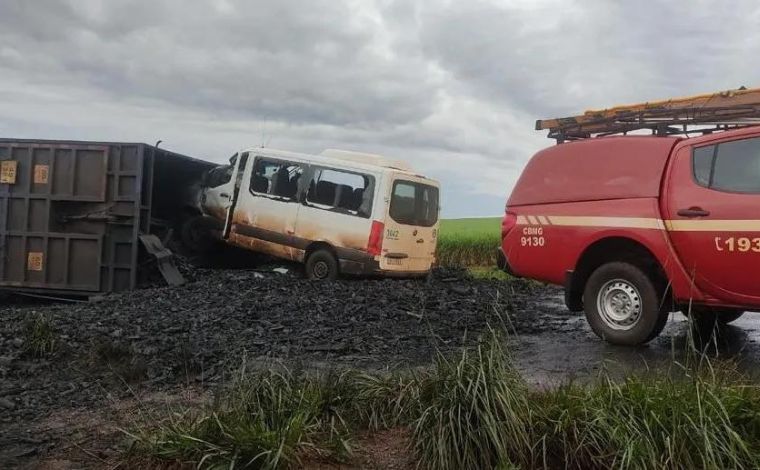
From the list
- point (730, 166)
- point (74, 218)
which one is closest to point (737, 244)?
point (730, 166)

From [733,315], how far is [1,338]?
8043 millimetres

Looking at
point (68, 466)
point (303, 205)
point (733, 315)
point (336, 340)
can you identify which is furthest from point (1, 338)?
point (733, 315)

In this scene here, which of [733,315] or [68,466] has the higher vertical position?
[733,315]

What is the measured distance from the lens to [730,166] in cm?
639

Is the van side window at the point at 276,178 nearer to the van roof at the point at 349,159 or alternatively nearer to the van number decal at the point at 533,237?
the van roof at the point at 349,159

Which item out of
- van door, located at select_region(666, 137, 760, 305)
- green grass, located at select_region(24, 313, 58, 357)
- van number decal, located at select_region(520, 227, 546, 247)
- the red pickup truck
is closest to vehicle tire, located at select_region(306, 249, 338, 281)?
the red pickup truck

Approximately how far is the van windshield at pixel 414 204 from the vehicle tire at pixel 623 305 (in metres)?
6.05

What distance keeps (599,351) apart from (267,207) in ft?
26.0

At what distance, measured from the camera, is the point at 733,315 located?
8133 mm

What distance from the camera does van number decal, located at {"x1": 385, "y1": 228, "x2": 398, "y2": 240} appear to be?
12742mm

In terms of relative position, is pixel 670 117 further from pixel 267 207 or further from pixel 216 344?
pixel 267 207

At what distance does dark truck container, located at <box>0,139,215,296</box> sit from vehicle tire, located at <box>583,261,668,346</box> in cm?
727

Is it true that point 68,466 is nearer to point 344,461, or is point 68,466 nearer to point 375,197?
point 344,461

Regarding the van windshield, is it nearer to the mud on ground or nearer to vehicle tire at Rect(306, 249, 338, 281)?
vehicle tire at Rect(306, 249, 338, 281)
